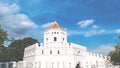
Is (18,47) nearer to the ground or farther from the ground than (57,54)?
farther from the ground

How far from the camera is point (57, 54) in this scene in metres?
91.1

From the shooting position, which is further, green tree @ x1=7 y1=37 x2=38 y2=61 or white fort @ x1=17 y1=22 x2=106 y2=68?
green tree @ x1=7 y1=37 x2=38 y2=61

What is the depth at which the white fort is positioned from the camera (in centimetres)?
8975

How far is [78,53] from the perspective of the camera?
95.5 m

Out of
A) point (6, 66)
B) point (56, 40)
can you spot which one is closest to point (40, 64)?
point (56, 40)

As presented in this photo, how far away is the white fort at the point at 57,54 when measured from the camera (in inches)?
3533

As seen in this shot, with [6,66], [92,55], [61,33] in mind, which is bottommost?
[6,66]

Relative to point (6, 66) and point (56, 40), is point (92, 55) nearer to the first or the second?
point (56, 40)

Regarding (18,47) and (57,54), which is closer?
(57,54)

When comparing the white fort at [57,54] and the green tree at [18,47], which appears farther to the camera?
the green tree at [18,47]

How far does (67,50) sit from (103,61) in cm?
1346

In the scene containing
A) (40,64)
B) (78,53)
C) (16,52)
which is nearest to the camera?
(40,64)

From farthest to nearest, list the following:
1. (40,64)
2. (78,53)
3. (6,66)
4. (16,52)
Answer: (16,52)
(78,53)
(40,64)
(6,66)

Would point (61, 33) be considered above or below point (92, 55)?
above
